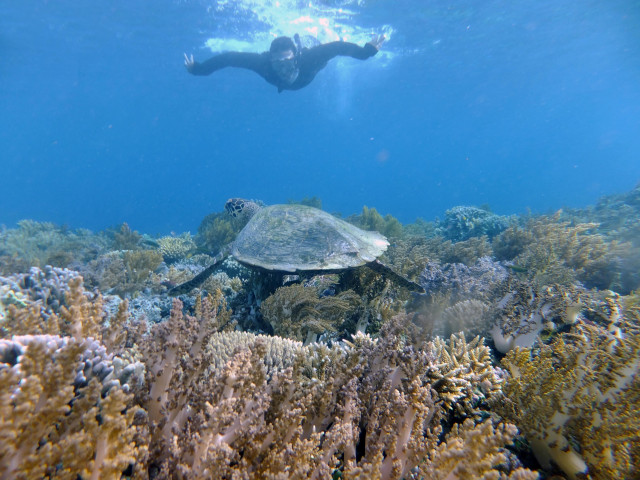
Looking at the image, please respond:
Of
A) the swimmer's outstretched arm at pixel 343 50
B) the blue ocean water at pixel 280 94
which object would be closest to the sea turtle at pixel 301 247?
the swimmer's outstretched arm at pixel 343 50

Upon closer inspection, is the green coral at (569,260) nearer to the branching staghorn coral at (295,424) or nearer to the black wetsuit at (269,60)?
the branching staghorn coral at (295,424)

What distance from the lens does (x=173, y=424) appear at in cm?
173

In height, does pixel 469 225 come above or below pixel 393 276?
above

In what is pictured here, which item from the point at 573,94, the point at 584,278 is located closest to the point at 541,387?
the point at 584,278

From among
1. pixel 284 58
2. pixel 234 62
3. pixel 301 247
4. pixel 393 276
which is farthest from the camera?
pixel 234 62

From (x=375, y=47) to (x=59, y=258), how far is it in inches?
744

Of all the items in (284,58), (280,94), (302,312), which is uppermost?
(280,94)

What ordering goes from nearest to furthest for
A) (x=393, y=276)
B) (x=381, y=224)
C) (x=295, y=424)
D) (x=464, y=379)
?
(x=295, y=424) < (x=464, y=379) < (x=393, y=276) < (x=381, y=224)

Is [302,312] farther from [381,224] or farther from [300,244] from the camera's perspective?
[381,224]

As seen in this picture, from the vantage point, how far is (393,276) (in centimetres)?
479

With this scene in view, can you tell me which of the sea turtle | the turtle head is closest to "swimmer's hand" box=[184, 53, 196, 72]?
the turtle head

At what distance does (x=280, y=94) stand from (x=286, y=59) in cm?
4282

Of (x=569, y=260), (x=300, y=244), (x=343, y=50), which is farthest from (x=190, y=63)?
(x=569, y=260)

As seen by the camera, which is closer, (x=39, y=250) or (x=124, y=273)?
(x=124, y=273)
